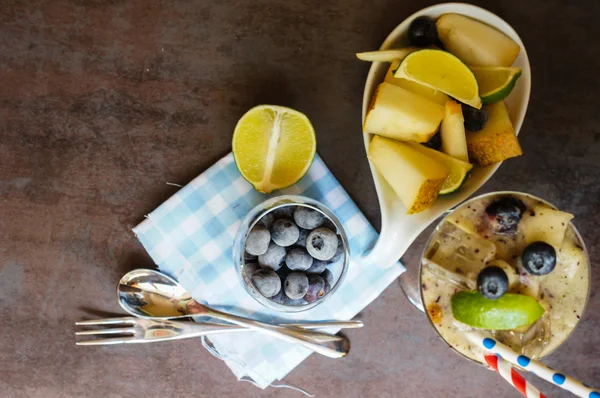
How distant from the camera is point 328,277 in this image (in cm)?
105

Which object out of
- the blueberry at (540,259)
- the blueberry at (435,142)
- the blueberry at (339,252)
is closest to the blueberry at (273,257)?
the blueberry at (339,252)

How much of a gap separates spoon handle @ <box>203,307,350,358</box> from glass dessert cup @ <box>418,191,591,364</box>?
0.84ft

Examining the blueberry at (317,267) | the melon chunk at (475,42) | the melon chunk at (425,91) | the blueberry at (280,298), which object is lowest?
the blueberry at (280,298)

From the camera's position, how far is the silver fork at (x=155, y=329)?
114cm

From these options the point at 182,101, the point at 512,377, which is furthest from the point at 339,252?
the point at 182,101

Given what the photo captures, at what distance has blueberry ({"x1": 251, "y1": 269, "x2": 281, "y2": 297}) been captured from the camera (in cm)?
100

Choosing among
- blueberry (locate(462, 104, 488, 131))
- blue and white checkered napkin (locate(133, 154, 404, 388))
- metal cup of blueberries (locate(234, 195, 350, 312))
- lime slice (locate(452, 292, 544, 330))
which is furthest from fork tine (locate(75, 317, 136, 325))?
blueberry (locate(462, 104, 488, 131))

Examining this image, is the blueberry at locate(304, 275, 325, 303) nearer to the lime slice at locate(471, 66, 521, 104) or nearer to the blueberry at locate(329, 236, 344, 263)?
the blueberry at locate(329, 236, 344, 263)

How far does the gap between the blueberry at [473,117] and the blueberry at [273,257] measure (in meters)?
0.42

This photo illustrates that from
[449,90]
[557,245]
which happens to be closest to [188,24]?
[449,90]

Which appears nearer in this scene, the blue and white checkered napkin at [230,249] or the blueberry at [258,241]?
the blueberry at [258,241]

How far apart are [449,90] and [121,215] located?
0.75m

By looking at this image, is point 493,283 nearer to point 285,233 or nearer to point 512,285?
point 512,285

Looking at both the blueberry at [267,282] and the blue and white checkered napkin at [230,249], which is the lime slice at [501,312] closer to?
the blue and white checkered napkin at [230,249]
